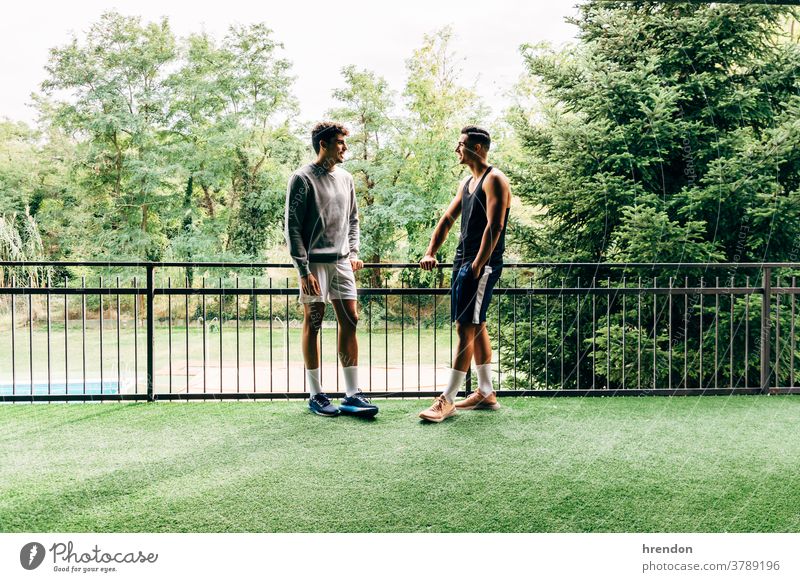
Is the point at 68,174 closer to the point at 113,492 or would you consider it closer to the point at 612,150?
the point at 612,150

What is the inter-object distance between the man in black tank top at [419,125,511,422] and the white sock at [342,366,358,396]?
0.36 metres

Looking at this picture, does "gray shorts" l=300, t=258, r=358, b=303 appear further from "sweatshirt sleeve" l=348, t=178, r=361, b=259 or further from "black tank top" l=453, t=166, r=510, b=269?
"black tank top" l=453, t=166, r=510, b=269

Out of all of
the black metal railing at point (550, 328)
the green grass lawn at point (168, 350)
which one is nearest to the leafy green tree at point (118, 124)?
the black metal railing at point (550, 328)

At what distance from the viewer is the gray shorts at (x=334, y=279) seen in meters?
2.72

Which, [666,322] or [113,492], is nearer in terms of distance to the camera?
[113,492]

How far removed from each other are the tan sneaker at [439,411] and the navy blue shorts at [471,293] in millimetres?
384

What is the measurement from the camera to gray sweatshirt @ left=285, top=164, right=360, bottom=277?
261cm

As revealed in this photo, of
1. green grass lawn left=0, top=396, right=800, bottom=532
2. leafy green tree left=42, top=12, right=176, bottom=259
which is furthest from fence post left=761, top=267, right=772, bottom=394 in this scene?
leafy green tree left=42, top=12, right=176, bottom=259

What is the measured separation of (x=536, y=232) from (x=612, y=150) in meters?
1.06

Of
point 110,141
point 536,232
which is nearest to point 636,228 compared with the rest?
point 536,232

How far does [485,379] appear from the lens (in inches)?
114

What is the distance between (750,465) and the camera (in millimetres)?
2102

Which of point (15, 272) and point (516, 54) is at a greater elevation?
point (516, 54)

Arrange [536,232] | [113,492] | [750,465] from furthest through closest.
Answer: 1. [536,232]
2. [750,465]
3. [113,492]
